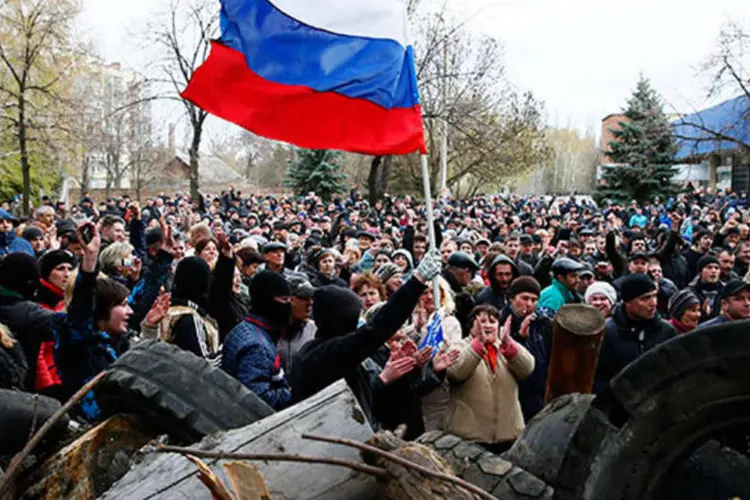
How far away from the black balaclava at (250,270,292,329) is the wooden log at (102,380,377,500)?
1.44 m

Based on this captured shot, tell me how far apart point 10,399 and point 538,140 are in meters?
49.5

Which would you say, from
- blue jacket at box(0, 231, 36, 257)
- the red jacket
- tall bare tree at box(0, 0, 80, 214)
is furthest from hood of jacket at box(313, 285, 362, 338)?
tall bare tree at box(0, 0, 80, 214)

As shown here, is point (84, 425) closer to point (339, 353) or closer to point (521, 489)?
point (339, 353)

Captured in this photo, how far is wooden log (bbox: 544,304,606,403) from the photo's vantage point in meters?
4.13

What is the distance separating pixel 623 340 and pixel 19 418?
4123mm

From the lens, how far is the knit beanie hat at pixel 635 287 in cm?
588

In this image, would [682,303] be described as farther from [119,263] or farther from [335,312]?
[119,263]

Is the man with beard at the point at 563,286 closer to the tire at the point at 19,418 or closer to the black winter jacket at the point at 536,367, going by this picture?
the black winter jacket at the point at 536,367

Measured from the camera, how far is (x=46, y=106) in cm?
2847

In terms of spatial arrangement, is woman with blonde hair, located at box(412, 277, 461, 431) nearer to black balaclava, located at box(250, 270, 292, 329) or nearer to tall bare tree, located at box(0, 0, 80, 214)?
black balaclava, located at box(250, 270, 292, 329)

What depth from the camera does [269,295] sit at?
184 inches

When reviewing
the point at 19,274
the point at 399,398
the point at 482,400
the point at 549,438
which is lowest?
the point at 482,400

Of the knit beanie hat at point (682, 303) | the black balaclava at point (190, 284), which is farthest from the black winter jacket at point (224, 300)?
the knit beanie hat at point (682, 303)

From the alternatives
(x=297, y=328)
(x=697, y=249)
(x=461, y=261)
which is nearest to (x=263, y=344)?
(x=297, y=328)
